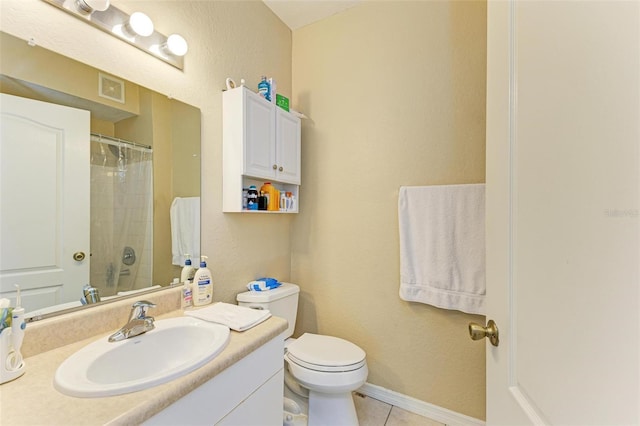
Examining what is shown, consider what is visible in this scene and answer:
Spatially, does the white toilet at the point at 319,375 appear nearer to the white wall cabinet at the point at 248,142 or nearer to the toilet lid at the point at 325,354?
the toilet lid at the point at 325,354

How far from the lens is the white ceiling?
1.78m

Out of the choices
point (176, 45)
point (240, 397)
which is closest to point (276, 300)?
point (240, 397)

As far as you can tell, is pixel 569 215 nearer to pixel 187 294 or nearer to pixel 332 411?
pixel 187 294

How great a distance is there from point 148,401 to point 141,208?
30.9 inches

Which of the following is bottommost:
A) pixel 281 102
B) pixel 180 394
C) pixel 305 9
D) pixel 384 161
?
pixel 180 394

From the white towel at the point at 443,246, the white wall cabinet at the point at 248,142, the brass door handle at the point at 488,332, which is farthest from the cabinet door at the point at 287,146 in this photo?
the brass door handle at the point at 488,332

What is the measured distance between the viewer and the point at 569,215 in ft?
1.39

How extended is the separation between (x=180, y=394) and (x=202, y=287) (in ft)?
2.10

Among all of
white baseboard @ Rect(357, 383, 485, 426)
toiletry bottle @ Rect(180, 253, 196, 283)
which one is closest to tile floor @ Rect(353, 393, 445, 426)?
white baseboard @ Rect(357, 383, 485, 426)

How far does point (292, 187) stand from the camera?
1.92 meters

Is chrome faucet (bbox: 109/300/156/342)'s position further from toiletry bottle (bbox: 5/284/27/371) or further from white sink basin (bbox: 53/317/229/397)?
toiletry bottle (bbox: 5/284/27/371)

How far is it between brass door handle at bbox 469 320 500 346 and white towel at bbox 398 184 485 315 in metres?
0.82

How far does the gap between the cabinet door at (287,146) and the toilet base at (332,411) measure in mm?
1237

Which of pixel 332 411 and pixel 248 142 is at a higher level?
pixel 248 142
